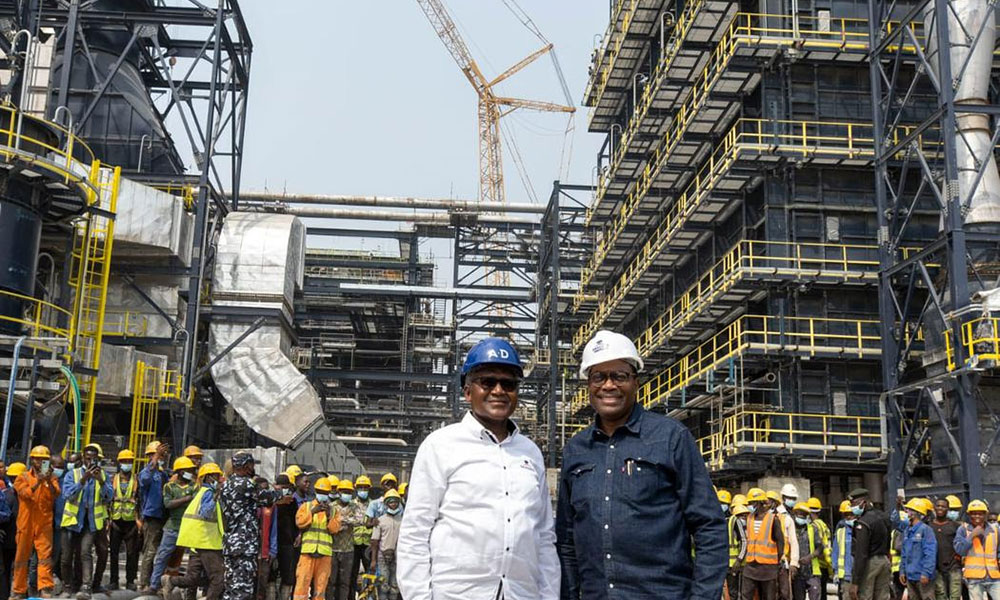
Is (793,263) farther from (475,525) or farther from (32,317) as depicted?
(475,525)

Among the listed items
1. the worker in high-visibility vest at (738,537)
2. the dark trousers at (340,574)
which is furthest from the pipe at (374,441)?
the worker in high-visibility vest at (738,537)

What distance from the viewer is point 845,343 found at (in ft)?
97.7

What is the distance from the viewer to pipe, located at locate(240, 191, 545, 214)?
177ft

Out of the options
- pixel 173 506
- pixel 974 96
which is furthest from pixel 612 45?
pixel 173 506

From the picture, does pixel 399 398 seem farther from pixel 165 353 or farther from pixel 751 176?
pixel 751 176

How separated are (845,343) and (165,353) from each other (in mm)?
20674

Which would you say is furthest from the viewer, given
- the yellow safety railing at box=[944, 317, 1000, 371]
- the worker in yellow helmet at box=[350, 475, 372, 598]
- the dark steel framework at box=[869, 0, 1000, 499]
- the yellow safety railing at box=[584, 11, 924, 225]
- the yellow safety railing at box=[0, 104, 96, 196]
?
the yellow safety railing at box=[584, 11, 924, 225]

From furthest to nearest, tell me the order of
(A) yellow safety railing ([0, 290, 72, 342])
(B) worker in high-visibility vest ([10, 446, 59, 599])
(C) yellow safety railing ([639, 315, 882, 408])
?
(C) yellow safety railing ([639, 315, 882, 408]), (A) yellow safety railing ([0, 290, 72, 342]), (B) worker in high-visibility vest ([10, 446, 59, 599])

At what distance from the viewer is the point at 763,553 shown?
13867mm

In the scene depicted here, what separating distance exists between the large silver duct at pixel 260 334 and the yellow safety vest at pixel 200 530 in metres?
19.9

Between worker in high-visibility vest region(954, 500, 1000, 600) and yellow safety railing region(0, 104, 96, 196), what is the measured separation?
18.8 metres

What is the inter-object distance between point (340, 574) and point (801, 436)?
17.7 m

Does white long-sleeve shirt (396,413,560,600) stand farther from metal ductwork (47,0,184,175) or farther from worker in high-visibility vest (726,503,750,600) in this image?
metal ductwork (47,0,184,175)

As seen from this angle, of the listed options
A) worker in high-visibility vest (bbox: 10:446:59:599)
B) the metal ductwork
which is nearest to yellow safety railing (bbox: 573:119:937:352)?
the metal ductwork
